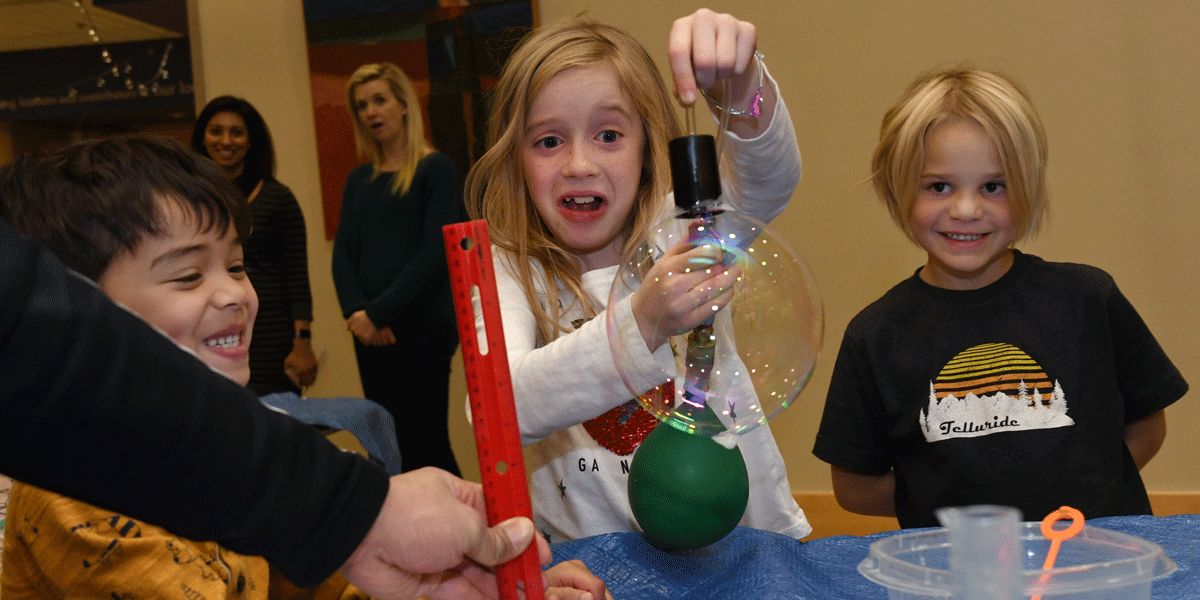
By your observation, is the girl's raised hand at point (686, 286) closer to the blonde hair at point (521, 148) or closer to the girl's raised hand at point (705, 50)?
the girl's raised hand at point (705, 50)

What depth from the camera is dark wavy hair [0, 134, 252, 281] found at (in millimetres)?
824

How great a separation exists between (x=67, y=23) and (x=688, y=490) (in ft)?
11.0

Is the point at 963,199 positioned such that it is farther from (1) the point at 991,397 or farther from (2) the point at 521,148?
(2) the point at 521,148

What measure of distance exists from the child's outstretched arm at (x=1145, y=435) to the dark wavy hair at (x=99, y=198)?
3.94ft

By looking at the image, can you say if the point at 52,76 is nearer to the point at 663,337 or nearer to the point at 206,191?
the point at 206,191

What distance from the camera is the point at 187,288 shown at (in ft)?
2.81

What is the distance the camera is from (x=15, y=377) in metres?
0.42

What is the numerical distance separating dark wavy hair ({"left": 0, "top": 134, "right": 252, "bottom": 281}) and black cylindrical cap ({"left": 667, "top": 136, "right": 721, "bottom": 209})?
531 mm

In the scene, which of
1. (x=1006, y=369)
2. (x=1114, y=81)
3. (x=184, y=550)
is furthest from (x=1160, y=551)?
(x=1114, y=81)

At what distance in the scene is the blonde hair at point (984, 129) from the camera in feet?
3.82

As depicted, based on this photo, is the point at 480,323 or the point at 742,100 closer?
the point at 480,323

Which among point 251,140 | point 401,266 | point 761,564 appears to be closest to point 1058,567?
→ point 761,564

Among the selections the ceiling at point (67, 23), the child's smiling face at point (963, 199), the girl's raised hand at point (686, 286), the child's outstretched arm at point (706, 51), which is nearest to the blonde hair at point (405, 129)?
the ceiling at point (67, 23)

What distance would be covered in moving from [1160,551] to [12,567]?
955 millimetres
